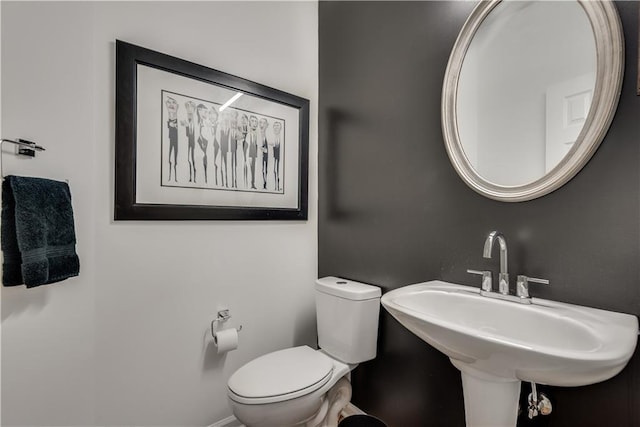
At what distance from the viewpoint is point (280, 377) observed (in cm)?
130

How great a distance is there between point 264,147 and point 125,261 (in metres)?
0.87

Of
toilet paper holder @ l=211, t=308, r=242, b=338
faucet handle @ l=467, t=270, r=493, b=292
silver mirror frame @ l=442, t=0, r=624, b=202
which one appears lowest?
toilet paper holder @ l=211, t=308, r=242, b=338

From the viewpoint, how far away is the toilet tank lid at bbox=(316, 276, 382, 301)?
148cm

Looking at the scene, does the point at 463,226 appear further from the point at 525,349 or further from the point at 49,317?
the point at 49,317

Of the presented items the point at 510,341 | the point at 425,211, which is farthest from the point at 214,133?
the point at 510,341

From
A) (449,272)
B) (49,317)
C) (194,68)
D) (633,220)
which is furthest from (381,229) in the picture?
(49,317)

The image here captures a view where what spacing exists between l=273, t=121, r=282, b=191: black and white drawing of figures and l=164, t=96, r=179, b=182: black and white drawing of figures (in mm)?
524

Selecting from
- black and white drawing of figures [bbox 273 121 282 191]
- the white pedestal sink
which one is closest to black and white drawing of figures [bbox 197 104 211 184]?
black and white drawing of figures [bbox 273 121 282 191]

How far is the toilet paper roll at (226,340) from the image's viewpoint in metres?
1.47

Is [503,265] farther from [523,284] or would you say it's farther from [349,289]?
[349,289]

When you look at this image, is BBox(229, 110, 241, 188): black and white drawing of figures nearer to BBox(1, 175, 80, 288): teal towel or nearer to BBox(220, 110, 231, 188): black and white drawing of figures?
BBox(220, 110, 231, 188): black and white drawing of figures

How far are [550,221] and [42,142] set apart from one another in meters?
1.75

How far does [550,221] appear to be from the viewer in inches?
40.6

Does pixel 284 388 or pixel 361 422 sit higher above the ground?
pixel 284 388
